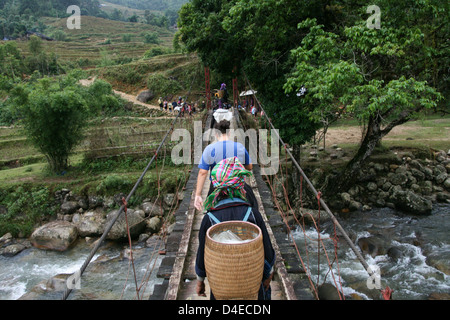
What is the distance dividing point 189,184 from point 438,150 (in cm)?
1095

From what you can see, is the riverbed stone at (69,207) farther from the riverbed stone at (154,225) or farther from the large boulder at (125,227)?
the riverbed stone at (154,225)

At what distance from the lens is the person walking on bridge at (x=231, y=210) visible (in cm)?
192

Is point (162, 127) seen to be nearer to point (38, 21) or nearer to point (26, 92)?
point (26, 92)

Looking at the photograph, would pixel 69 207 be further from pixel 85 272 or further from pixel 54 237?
pixel 85 272

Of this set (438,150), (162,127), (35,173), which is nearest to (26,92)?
(35,173)

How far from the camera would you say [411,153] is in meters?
11.1

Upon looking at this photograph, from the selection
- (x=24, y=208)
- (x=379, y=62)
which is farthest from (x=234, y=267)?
(x=24, y=208)

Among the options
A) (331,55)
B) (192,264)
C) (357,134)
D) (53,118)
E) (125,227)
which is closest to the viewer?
(192,264)

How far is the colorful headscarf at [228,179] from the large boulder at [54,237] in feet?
27.1

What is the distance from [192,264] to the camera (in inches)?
105

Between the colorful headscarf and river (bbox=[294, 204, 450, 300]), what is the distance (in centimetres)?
429

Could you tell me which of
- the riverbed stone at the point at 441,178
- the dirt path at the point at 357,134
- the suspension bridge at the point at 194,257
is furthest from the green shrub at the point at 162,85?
the suspension bridge at the point at 194,257

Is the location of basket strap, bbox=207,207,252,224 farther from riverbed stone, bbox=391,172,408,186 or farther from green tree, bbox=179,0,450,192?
riverbed stone, bbox=391,172,408,186

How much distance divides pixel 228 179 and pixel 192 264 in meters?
1.13
